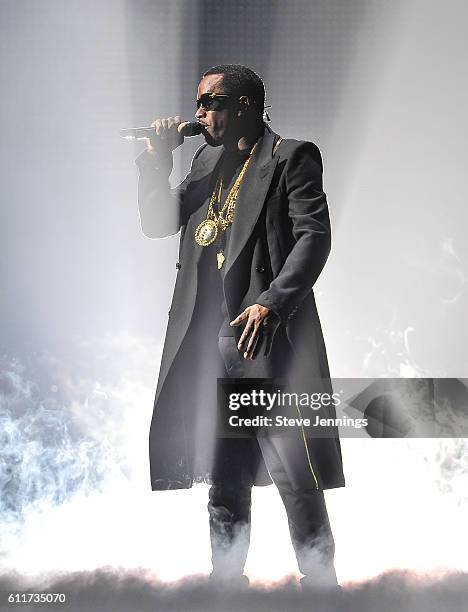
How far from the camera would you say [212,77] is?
2596mm

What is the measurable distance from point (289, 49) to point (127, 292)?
3.65 feet

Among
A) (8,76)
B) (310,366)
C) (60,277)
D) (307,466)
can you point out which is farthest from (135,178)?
(307,466)

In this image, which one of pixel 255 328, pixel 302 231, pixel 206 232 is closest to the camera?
pixel 255 328

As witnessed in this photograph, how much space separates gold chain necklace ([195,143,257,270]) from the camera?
2.49m

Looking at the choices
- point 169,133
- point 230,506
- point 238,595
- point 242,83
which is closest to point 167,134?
point 169,133

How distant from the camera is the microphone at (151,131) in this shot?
254 centimetres

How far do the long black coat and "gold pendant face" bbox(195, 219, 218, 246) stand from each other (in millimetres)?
25

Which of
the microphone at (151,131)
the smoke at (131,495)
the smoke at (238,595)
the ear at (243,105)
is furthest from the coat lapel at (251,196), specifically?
the smoke at (238,595)

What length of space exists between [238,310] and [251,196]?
1.24ft

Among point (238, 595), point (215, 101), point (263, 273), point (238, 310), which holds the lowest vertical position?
point (238, 595)

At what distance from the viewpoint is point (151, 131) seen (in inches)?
101

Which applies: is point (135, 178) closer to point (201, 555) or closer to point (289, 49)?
point (289, 49)

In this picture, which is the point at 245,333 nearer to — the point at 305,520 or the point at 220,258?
the point at 220,258

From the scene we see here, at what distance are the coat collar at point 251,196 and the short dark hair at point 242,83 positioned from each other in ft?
0.42
